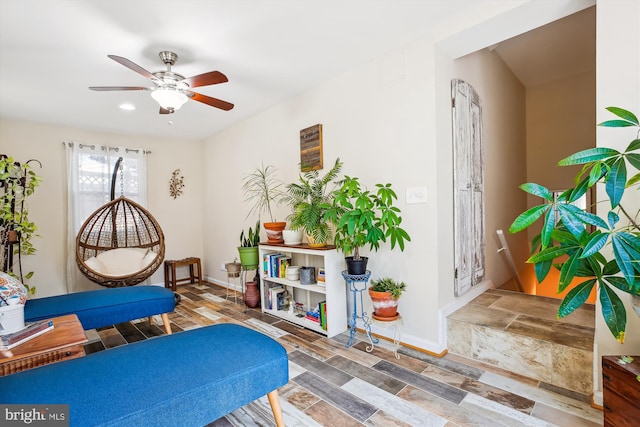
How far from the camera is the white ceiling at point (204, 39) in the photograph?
6.45 ft

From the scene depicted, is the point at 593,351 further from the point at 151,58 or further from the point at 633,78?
the point at 151,58

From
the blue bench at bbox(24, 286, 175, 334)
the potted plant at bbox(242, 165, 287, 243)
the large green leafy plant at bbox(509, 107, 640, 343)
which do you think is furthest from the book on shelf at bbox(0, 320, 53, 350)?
the large green leafy plant at bbox(509, 107, 640, 343)

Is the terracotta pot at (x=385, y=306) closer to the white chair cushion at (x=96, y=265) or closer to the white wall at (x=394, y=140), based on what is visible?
the white wall at (x=394, y=140)

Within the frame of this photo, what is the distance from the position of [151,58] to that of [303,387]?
276cm

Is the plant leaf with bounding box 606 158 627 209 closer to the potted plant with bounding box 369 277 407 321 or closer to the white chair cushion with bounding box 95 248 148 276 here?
the potted plant with bounding box 369 277 407 321

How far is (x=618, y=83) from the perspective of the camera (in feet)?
5.23

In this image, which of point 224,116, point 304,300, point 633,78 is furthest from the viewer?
point 224,116

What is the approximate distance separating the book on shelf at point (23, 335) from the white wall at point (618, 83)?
10.1 ft

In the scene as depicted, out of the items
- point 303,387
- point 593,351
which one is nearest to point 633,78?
point 593,351

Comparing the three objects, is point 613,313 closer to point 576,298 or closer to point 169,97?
point 576,298

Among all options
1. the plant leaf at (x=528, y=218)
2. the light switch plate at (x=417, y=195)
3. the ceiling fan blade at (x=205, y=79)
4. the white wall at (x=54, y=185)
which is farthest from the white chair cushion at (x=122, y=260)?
the plant leaf at (x=528, y=218)

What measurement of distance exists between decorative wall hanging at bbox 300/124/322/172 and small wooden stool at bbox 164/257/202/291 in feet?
8.89

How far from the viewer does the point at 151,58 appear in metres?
2.53

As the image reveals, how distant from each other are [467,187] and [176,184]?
4.39 m
